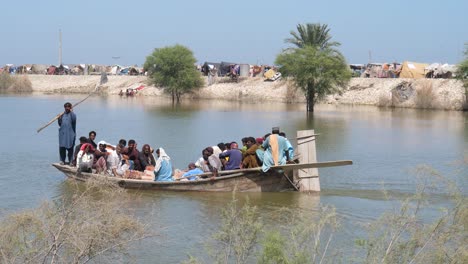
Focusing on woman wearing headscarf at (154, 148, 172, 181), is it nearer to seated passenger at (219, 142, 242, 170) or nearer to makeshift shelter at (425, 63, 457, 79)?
seated passenger at (219, 142, 242, 170)

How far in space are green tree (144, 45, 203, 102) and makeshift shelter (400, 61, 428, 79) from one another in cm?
1691

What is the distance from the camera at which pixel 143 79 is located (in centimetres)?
7462

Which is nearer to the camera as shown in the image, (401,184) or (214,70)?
(401,184)

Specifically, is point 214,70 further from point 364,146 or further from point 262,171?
point 262,171

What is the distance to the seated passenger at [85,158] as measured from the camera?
49.8 feet

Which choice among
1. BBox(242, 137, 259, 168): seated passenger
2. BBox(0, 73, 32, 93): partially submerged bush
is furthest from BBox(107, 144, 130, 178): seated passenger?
BBox(0, 73, 32, 93): partially submerged bush

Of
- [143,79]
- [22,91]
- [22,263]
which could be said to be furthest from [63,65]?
[22,263]

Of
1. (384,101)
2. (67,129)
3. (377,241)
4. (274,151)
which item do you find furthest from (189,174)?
(384,101)

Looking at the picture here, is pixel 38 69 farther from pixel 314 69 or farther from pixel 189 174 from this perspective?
pixel 189 174

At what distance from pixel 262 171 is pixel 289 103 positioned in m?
43.4

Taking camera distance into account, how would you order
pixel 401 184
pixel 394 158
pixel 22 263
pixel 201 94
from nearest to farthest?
pixel 22 263 → pixel 401 184 → pixel 394 158 → pixel 201 94

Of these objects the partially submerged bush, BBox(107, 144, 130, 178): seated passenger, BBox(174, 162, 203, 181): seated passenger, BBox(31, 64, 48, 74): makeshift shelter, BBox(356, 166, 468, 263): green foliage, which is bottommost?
BBox(174, 162, 203, 181): seated passenger

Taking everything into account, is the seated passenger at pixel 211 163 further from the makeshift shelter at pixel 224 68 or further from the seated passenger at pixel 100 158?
the makeshift shelter at pixel 224 68

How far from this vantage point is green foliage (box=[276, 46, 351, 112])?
43406mm
